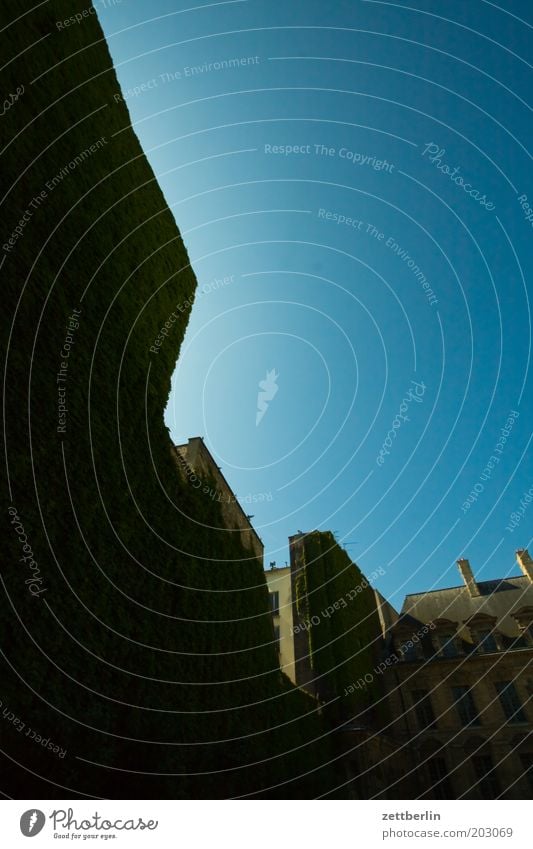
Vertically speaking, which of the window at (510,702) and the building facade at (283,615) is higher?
the building facade at (283,615)

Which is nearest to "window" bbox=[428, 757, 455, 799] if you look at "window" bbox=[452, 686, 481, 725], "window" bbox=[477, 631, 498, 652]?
"window" bbox=[452, 686, 481, 725]

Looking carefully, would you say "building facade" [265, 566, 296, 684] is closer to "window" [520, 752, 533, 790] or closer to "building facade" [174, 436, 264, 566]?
"building facade" [174, 436, 264, 566]

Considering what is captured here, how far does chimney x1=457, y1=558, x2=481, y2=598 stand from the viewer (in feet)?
126

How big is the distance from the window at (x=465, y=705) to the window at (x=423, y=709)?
1.85 meters

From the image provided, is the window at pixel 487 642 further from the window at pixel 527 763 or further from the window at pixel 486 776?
the window at pixel 486 776

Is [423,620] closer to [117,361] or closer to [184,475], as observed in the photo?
[184,475]

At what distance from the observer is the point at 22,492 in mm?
7766

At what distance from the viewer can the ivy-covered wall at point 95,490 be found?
7695 mm

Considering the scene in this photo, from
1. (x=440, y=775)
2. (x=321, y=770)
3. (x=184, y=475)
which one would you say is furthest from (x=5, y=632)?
(x=440, y=775)

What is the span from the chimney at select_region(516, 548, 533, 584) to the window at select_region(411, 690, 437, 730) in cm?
1344

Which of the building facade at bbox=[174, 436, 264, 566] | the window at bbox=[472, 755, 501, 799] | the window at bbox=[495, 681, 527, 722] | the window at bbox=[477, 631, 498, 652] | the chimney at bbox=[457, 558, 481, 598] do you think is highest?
the chimney at bbox=[457, 558, 481, 598]

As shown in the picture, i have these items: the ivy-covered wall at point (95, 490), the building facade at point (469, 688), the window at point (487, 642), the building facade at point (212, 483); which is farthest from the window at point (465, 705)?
the building facade at point (212, 483)
